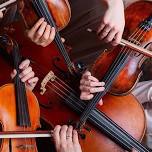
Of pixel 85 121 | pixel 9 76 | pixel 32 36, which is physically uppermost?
pixel 32 36

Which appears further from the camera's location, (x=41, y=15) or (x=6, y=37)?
(x=6, y=37)

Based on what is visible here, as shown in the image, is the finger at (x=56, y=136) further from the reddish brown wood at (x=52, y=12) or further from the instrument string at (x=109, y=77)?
the reddish brown wood at (x=52, y=12)

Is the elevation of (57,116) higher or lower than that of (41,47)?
lower

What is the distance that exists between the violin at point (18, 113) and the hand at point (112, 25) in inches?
13.4

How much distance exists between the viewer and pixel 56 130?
45.7 inches

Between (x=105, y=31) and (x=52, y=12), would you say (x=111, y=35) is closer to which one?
(x=105, y=31)

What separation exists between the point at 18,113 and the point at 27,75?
152mm

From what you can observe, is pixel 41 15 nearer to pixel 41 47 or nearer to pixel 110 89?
pixel 41 47

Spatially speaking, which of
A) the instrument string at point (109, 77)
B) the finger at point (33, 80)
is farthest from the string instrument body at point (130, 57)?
the finger at point (33, 80)

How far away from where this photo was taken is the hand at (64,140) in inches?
45.1

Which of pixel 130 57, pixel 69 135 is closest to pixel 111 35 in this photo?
pixel 130 57

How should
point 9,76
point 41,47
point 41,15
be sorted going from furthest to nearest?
point 41,47, point 9,76, point 41,15

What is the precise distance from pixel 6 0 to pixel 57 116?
0.44m

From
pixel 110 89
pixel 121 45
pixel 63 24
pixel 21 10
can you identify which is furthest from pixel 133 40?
pixel 21 10
